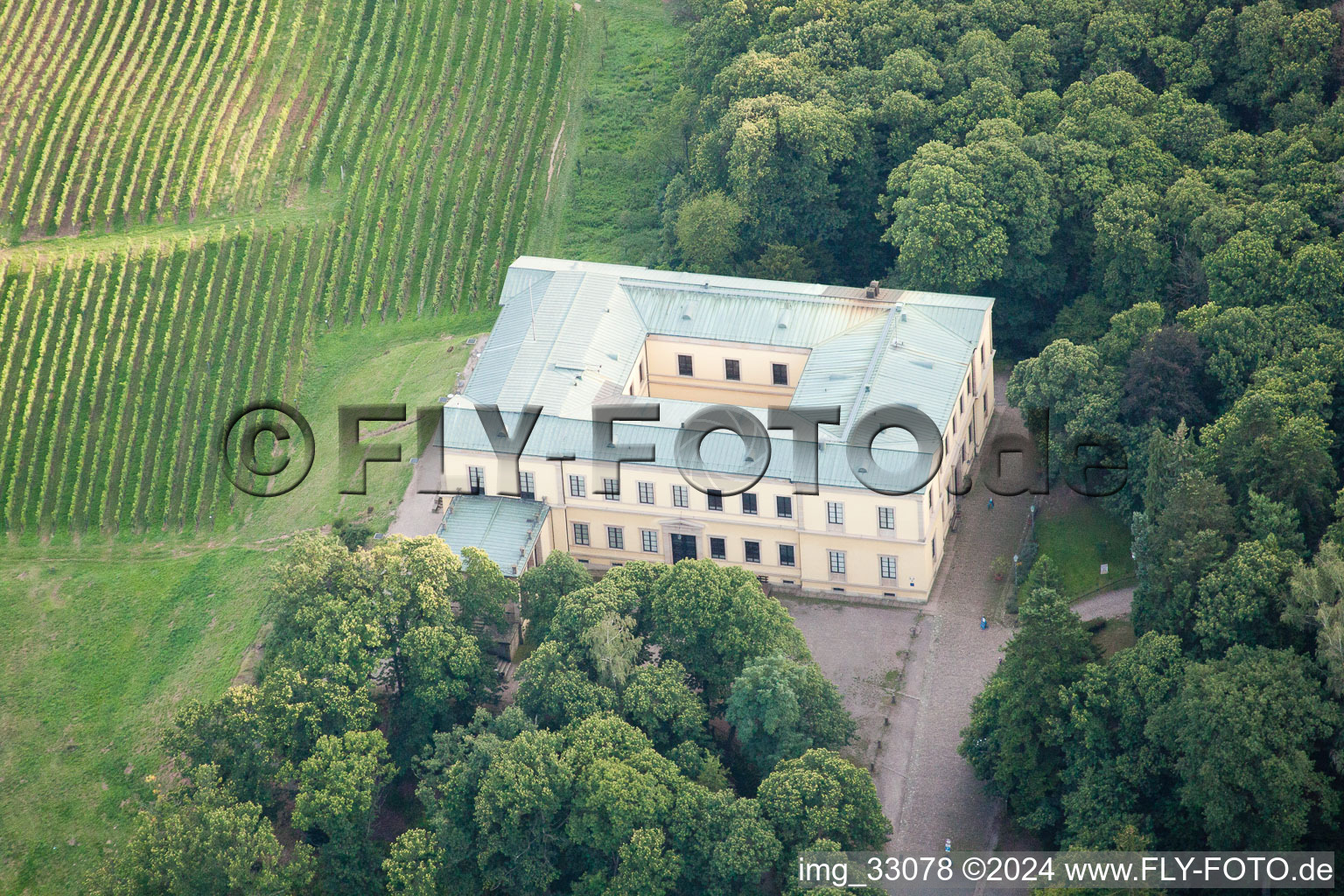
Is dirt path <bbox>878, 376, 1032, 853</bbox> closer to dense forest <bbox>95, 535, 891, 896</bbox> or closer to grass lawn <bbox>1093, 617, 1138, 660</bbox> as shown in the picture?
grass lawn <bbox>1093, 617, 1138, 660</bbox>

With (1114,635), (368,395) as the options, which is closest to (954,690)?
(1114,635)

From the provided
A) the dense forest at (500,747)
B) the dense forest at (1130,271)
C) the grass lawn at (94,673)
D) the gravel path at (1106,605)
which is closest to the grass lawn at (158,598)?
the grass lawn at (94,673)

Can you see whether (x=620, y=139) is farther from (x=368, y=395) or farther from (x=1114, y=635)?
(x=1114, y=635)

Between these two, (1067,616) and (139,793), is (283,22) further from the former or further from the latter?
(1067,616)

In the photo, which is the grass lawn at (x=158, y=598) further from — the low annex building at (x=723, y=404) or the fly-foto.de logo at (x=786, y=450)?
the fly-foto.de logo at (x=786, y=450)

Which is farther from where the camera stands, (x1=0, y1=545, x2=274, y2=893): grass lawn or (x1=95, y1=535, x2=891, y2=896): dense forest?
(x1=0, y1=545, x2=274, y2=893): grass lawn

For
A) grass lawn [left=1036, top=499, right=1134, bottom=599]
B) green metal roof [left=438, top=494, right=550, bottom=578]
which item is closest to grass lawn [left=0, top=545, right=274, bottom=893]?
green metal roof [left=438, top=494, right=550, bottom=578]
